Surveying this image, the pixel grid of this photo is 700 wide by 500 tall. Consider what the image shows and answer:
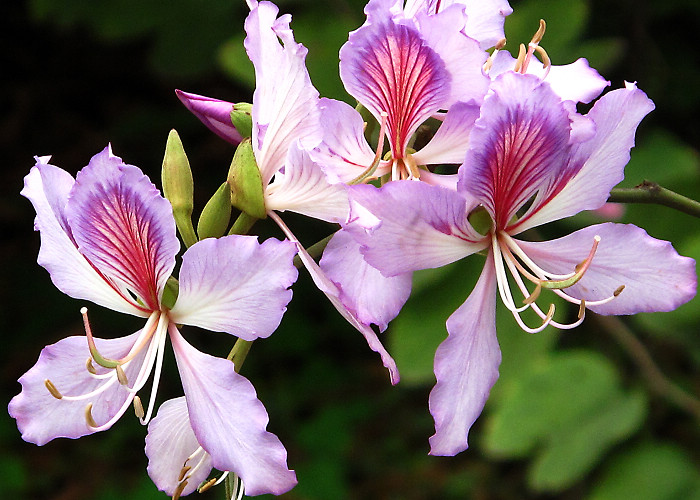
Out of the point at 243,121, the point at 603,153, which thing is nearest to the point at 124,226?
the point at 243,121

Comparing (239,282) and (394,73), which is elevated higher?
(394,73)

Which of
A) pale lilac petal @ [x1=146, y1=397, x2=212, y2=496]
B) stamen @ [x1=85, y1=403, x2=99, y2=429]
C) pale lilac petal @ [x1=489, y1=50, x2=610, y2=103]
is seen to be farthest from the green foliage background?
stamen @ [x1=85, y1=403, x2=99, y2=429]

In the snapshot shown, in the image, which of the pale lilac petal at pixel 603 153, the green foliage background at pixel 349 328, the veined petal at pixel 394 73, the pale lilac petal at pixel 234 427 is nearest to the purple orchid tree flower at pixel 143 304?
the pale lilac petal at pixel 234 427

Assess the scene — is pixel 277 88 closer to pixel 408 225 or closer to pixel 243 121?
pixel 243 121

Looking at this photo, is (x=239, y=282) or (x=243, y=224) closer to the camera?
(x=239, y=282)

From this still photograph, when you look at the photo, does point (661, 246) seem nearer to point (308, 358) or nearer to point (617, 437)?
point (617, 437)

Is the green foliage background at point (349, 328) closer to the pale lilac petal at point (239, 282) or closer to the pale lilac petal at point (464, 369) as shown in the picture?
the pale lilac petal at point (464, 369)

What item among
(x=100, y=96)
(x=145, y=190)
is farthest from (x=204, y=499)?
(x=145, y=190)
